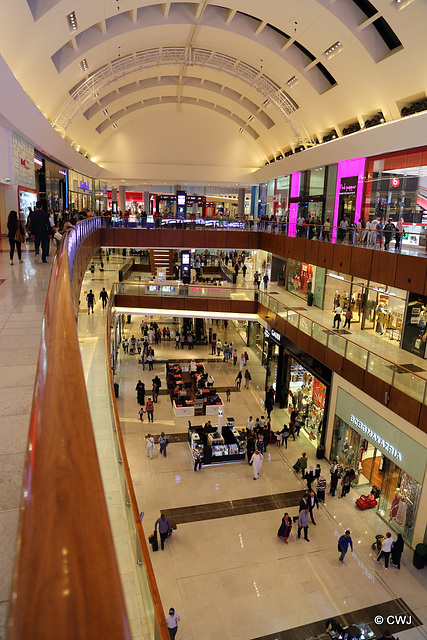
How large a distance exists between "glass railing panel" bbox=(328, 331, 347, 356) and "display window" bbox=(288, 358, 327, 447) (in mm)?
2105

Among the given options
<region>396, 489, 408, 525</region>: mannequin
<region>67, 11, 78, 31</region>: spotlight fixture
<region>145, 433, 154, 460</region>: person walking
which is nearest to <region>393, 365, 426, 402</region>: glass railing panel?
<region>396, 489, 408, 525</region>: mannequin

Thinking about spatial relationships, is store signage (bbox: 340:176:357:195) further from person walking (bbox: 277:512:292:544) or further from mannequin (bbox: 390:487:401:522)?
person walking (bbox: 277:512:292:544)

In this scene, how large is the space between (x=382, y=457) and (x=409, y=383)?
3450mm

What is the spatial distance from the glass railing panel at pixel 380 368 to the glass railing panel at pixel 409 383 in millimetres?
220

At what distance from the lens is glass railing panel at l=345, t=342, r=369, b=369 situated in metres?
14.1

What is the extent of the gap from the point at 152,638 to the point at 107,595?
3.04 m

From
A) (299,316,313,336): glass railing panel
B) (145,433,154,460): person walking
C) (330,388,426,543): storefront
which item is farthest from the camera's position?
(299,316,313,336): glass railing panel

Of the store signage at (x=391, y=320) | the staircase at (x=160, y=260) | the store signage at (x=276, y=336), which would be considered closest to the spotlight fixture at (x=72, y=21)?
the store signage at (x=276, y=336)

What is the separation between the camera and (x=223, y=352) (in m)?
28.6

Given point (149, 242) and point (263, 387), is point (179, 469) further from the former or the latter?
point (149, 242)

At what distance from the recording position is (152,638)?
10.3 feet

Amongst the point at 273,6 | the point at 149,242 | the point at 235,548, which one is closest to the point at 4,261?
the point at 235,548

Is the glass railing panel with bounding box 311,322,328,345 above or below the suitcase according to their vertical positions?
above

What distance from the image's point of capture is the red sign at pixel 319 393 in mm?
17681
